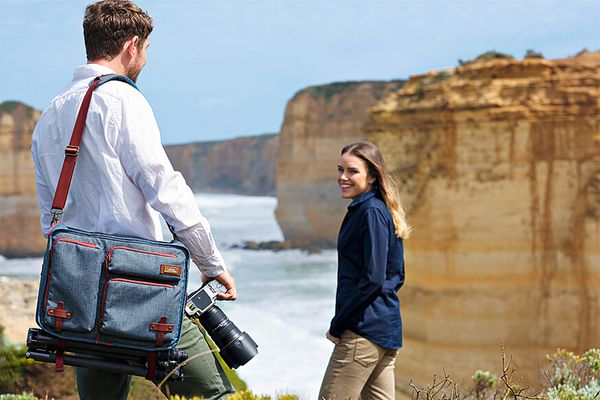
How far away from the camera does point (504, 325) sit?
34.9ft

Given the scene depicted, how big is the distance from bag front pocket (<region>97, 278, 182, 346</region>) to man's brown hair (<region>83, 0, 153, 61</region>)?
26.5 inches

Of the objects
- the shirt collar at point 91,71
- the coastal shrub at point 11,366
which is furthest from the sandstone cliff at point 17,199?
the shirt collar at point 91,71

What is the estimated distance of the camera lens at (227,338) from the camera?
6.44ft

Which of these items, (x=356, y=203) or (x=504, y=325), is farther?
(x=504, y=325)

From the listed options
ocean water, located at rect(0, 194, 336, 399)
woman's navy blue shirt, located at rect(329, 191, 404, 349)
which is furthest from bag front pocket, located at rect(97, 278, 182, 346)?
ocean water, located at rect(0, 194, 336, 399)

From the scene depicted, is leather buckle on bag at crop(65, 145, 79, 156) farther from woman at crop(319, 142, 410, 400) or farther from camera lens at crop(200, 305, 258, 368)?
woman at crop(319, 142, 410, 400)

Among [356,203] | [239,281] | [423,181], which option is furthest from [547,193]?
[239,281]

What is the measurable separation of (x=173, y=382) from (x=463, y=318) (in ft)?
31.0

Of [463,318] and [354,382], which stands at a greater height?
[354,382]

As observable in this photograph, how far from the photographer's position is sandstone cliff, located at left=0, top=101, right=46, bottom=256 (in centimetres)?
3744

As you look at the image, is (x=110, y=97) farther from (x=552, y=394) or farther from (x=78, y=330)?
(x=552, y=394)

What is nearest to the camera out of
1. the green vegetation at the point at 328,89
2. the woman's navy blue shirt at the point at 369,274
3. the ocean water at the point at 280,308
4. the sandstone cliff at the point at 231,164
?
the woman's navy blue shirt at the point at 369,274

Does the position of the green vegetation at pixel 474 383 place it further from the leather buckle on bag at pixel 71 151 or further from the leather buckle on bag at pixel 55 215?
the leather buckle on bag at pixel 71 151

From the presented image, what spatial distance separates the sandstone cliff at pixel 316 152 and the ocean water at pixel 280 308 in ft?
6.46
